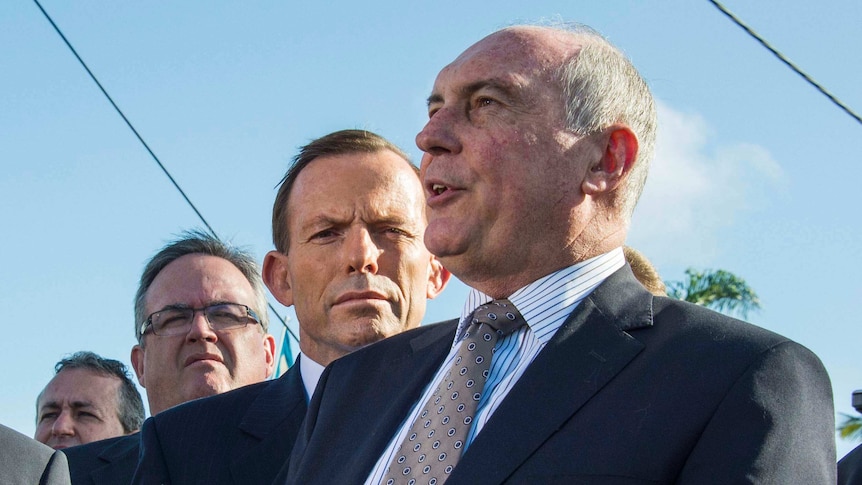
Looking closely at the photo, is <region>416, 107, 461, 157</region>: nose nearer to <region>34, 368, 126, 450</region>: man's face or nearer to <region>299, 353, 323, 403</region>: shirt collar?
<region>299, 353, 323, 403</region>: shirt collar

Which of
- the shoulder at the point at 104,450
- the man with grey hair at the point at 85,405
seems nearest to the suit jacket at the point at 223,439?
the shoulder at the point at 104,450

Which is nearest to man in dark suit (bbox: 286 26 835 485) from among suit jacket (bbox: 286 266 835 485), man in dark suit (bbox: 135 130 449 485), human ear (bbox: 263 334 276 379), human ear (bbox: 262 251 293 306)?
suit jacket (bbox: 286 266 835 485)

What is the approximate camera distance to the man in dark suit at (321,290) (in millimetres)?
3713

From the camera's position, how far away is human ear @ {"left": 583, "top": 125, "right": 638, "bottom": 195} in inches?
114

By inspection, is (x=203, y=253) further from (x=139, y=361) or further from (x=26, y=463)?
(x=26, y=463)

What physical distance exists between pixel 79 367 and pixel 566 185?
4.20 metres

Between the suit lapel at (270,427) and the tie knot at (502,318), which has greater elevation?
Answer: the suit lapel at (270,427)

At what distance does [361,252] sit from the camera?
13.1 ft

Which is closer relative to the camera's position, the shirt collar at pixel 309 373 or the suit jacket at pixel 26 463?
the suit jacket at pixel 26 463

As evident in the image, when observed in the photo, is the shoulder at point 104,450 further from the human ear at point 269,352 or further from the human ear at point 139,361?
the human ear at point 269,352

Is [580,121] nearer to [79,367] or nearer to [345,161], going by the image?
[345,161]

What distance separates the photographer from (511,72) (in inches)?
114

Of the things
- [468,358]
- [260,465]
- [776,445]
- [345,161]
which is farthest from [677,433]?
[345,161]

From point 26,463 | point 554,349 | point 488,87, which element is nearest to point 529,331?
point 554,349
